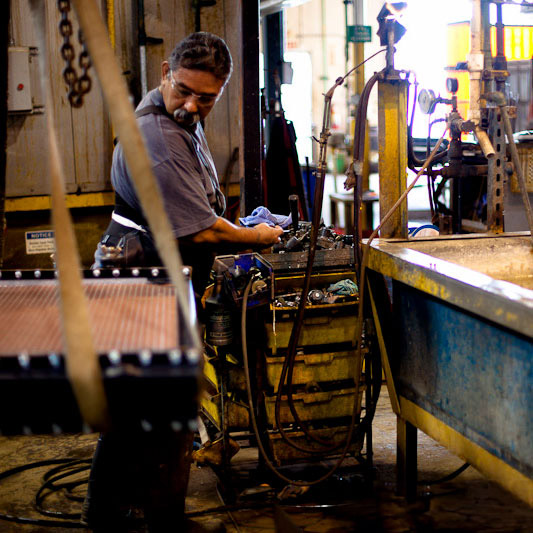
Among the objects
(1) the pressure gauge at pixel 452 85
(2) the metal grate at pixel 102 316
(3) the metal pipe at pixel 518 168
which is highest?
(1) the pressure gauge at pixel 452 85

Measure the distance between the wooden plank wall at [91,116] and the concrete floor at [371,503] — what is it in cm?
208

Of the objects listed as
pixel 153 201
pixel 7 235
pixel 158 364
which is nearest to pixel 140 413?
pixel 158 364

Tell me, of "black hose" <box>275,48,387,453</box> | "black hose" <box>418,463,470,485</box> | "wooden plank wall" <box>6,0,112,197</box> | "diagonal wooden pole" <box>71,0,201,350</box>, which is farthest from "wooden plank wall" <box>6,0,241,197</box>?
"diagonal wooden pole" <box>71,0,201,350</box>

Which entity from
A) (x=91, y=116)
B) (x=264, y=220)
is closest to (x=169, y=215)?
(x=264, y=220)

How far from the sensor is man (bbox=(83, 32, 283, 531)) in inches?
101

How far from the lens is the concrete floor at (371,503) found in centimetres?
299

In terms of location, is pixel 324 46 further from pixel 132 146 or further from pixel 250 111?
pixel 132 146

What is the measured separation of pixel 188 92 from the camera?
2734 mm

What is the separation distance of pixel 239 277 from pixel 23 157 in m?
2.57

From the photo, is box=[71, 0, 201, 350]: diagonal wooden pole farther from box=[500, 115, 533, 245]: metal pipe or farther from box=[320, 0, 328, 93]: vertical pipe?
box=[320, 0, 328, 93]: vertical pipe

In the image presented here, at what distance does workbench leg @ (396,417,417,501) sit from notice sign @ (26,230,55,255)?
2.98 m

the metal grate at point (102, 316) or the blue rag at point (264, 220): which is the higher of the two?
the blue rag at point (264, 220)

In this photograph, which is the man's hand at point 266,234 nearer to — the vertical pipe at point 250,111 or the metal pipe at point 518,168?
the metal pipe at point 518,168

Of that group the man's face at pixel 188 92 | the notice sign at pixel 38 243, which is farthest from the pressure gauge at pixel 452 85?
the notice sign at pixel 38 243
